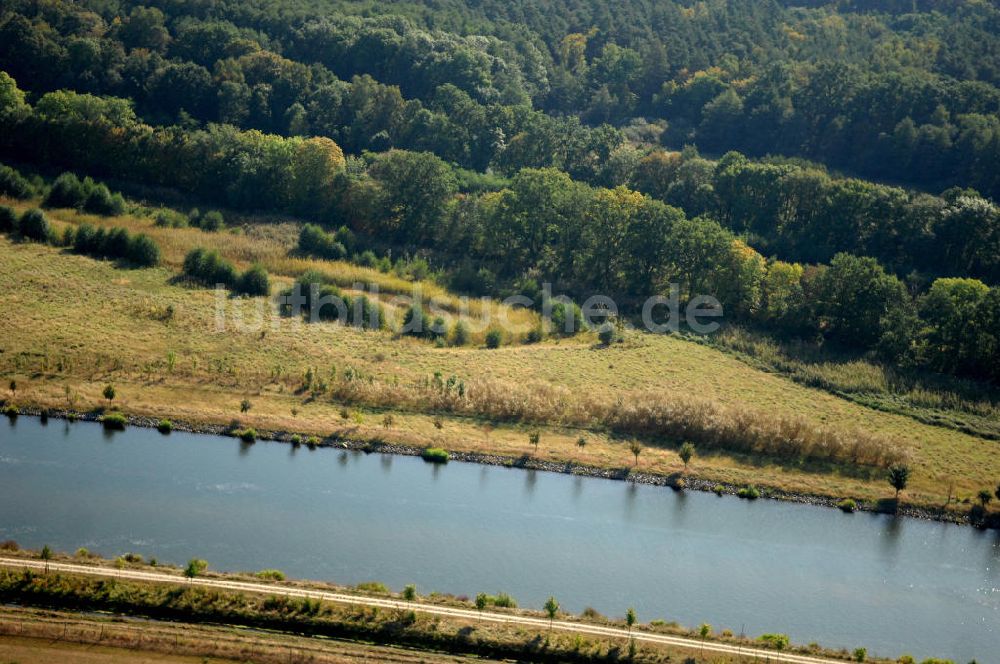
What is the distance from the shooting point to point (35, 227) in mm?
86375

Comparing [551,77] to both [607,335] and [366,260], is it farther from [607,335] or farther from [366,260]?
[607,335]

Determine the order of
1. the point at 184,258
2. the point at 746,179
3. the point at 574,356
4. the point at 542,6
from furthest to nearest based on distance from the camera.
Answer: the point at 542,6 < the point at 746,179 < the point at 184,258 < the point at 574,356

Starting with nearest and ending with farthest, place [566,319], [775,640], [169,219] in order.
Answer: [775,640], [566,319], [169,219]

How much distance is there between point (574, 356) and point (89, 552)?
38.9m

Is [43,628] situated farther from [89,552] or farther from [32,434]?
[32,434]

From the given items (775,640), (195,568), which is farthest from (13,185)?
(775,640)

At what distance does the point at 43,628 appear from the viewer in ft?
144

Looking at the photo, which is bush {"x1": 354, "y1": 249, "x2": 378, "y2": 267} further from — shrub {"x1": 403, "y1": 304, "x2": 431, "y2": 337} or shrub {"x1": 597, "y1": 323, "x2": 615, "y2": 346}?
shrub {"x1": 597, "y1": 323, "x2": 615, "y2": 346}

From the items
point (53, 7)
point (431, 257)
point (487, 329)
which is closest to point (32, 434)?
point (487, 329)

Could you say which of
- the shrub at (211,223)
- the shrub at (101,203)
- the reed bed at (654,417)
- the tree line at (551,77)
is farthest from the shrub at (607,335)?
the shrub at (101,203)

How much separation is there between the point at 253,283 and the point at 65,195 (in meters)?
21.9

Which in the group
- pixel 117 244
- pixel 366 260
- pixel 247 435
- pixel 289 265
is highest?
pixel 366 260

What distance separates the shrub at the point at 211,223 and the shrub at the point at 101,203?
6.80m

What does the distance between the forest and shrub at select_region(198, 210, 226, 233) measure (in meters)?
6.34
